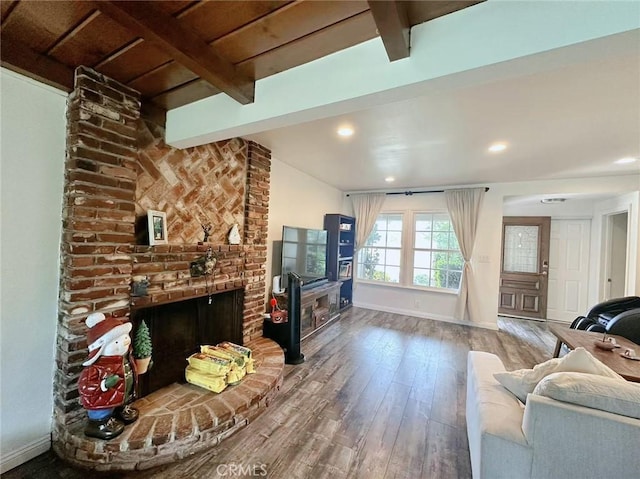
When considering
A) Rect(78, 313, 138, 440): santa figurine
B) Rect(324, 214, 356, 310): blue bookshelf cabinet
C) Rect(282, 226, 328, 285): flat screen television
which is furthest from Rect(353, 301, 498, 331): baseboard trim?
Rect(78, 313, 138, 440): santa figurine

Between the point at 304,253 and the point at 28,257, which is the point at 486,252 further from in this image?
the point at 28,257

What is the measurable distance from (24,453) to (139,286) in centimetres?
105

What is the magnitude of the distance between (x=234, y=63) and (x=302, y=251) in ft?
8.31

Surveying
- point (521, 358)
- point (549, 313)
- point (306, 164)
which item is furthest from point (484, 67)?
point (549, 313)

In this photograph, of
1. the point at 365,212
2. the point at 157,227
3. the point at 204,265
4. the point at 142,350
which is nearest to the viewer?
the point at 142,350

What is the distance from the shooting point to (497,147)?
8.98 feet

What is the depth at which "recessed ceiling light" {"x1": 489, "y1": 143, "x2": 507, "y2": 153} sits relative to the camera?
2.66 meters

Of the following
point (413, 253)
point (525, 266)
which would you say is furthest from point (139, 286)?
point (525, 266)

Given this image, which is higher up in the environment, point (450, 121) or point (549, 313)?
point (450, 121)

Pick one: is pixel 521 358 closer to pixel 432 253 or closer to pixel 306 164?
pixel 432 253

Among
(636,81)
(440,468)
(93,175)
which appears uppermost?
(636,81)

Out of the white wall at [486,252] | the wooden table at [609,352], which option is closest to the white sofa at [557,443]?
the wooden table at [609,352]

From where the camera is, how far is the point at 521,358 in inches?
125

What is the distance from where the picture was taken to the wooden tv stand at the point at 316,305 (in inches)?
132
